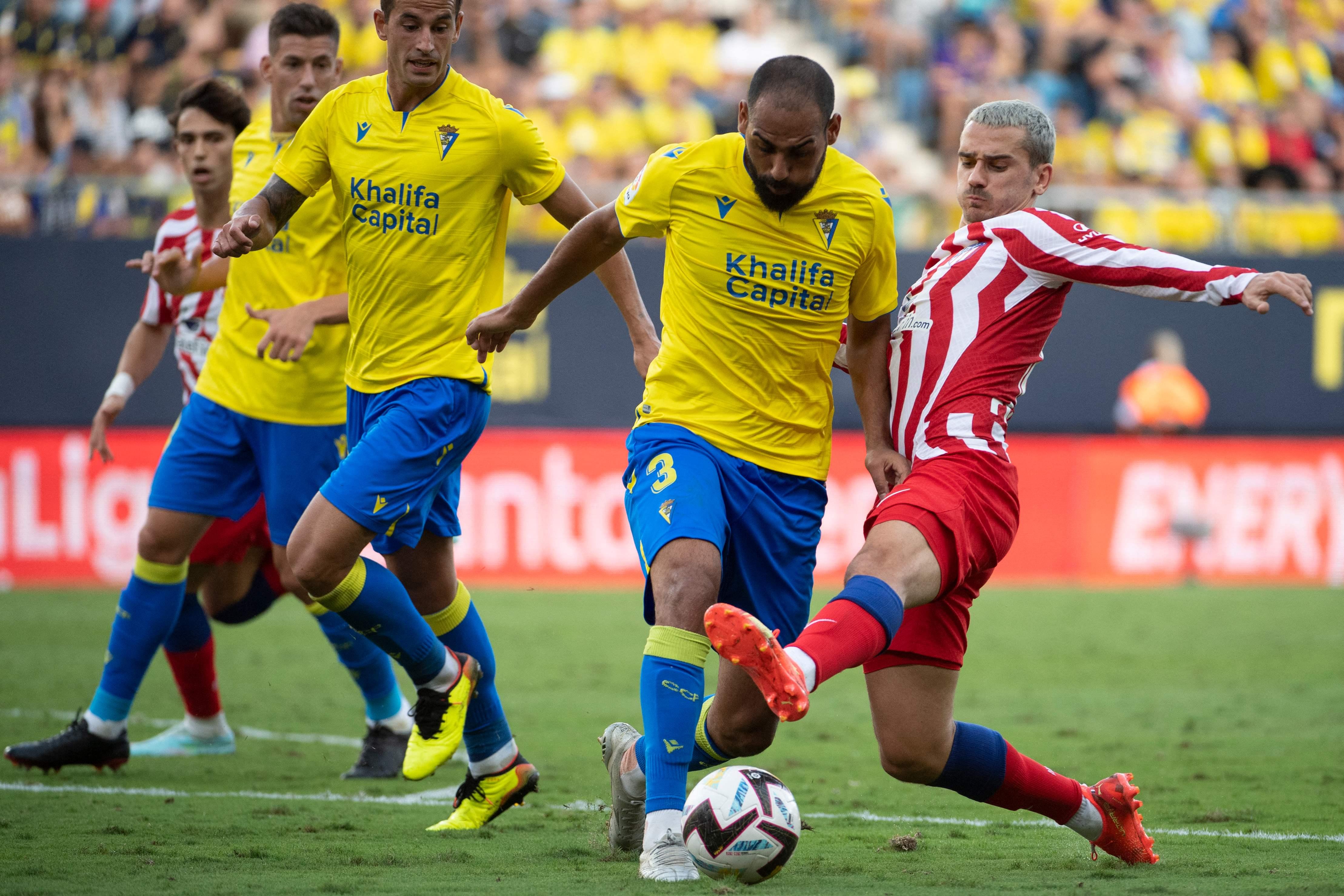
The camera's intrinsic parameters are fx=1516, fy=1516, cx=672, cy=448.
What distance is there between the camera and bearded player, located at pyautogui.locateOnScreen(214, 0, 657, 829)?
4914 mm

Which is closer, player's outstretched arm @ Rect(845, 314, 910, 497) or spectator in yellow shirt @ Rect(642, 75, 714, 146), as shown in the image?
player's outstretched arm @ Rect(845, 314, 910, 497)

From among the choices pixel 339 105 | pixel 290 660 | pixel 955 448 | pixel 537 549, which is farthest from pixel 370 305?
pixel 537 549

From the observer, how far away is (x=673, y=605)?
400cm

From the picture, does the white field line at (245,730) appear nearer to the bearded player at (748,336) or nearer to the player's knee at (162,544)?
the player's knee at (162,544)

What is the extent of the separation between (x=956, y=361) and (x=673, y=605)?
3.66ft

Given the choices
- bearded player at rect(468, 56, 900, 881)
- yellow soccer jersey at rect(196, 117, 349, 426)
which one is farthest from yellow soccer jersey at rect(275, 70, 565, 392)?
yellow soccer jersey at rect(196, 117, 349, 426)

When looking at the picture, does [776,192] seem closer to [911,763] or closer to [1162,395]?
[911,763]

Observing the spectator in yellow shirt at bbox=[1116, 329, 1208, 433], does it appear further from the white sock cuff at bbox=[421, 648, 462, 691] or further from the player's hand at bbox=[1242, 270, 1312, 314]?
the player's hand at bbox=[1242, 270, 1312, 314]

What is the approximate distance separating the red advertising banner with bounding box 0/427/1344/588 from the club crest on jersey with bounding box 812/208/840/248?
8.18 m

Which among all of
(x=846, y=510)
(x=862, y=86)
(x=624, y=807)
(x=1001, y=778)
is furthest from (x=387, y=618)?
(x=862, y=86)

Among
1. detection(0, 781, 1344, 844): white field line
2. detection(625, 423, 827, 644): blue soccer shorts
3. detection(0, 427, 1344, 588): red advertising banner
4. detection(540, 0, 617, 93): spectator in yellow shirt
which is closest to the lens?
detection(625, 423, 827, 644): blue soccer shorts

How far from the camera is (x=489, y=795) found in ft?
16.7

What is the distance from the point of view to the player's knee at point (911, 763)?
430cm

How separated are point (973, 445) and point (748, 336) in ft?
2.32
